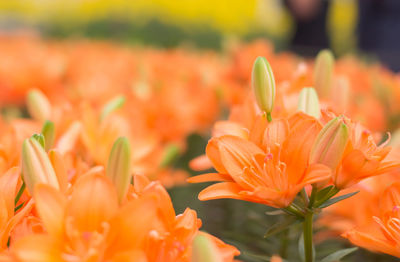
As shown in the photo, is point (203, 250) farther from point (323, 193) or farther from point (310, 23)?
point (310, 23)

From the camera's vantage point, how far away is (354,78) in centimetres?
167

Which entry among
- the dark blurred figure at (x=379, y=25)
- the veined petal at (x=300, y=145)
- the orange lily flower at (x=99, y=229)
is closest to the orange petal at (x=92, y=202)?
the orange lily flower at (x=99, y=229)

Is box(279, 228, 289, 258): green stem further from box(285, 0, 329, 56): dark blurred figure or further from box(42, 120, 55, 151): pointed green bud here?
box(285, 0, 329, 56): dark blurred figure

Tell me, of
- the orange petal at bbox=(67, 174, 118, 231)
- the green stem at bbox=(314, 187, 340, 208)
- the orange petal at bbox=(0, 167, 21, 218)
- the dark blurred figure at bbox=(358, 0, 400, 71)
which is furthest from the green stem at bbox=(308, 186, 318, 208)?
the dark blurred figure at bbox=(358, 0, 400, 71)

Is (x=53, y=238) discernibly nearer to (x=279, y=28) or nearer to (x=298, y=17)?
(x=298, y=17)

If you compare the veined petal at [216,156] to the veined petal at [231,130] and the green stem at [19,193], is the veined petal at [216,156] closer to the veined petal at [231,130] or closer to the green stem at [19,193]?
the veined petal at [231,130]

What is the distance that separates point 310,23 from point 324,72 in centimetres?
399

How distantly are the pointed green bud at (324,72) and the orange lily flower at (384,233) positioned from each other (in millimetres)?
275

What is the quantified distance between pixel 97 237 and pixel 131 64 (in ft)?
5.24

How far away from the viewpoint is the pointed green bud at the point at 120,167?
1.63ft

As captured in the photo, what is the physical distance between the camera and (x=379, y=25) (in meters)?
4.14

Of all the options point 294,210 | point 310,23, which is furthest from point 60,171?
point 310,23

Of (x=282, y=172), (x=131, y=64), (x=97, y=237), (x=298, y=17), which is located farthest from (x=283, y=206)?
(x=298, y=17)

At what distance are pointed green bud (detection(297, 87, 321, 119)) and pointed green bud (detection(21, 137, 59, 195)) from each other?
32 centimetres
